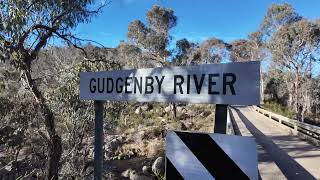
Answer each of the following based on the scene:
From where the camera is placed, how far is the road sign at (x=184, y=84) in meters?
2.41

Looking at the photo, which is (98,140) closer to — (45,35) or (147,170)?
(45,35)

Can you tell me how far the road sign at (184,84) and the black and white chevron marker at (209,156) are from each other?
0.23m

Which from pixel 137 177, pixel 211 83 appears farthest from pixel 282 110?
pixel 211 83

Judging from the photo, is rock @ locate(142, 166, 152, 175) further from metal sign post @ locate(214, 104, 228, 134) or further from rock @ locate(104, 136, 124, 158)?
metal sign post @ locate(214, 104, 228, 134)

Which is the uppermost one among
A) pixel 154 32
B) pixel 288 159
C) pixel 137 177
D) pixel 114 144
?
pixel 154 32

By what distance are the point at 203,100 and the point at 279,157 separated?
11.3 m

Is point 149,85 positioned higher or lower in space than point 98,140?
higher

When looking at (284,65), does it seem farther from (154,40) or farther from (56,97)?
(56,97)

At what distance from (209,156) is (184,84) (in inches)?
19.4

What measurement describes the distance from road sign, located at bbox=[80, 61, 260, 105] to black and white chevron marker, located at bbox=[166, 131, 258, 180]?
229 millimetres

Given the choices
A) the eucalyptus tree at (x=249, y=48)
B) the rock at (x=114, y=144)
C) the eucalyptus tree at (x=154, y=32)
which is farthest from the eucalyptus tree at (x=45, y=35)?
the eucalyptus tree at (x=249, y=48)

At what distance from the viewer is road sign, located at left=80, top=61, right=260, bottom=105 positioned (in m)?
2.41

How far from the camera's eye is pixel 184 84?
2734 mm

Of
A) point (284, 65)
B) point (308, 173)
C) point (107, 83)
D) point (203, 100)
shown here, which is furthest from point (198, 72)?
point (284, 65)
